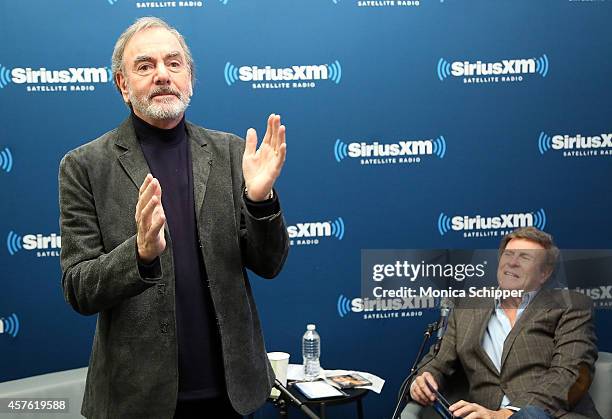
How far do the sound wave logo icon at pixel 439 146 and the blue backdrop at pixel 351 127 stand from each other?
0.01 meters

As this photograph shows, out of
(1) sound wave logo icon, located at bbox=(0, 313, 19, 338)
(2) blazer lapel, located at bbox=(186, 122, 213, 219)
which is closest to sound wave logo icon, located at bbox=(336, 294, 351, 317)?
(1) sound wave logo icon, located at bbox=(0, 313, 19, 338)

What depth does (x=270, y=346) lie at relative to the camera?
155 inches

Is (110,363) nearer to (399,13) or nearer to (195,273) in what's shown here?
(195,273)

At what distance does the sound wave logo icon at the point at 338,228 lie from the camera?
3.97m

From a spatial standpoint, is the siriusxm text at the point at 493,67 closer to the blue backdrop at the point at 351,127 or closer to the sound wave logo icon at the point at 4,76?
the blue backdrop at the point at 351,127

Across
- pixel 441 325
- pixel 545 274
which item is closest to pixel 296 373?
pixel 441 325

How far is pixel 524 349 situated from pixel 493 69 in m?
1.69

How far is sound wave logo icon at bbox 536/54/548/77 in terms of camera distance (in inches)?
161

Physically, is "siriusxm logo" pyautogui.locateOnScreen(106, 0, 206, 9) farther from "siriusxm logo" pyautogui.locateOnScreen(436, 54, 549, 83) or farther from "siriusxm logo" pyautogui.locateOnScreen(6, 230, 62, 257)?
"siriusxm logo" pyautogui.locateOnScreen(436, 54, 549, 83)

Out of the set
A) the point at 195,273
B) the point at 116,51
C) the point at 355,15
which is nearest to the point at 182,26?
the point at 355,15

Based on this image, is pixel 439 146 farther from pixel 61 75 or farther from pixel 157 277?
pixel 157 277

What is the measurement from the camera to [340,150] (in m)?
3.94

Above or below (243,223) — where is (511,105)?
above

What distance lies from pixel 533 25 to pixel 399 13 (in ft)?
2.58
